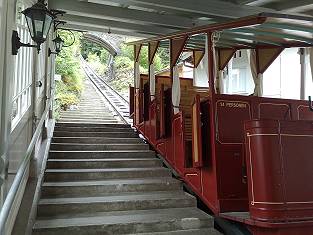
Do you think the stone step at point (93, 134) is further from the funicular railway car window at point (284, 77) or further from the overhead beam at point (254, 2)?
the funicular railway car window at point (284, 77)

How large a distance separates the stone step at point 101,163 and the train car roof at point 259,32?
2.24 m

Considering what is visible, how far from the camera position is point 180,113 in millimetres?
5758

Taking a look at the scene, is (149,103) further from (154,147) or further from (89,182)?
(89,182)

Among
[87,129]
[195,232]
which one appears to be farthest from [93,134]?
[195,232]

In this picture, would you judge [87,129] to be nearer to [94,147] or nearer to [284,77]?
[94,147]

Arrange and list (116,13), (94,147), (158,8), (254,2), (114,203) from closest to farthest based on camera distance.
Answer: (114,203)
(254,2)
(158,8)
(94,147)
(116,13)

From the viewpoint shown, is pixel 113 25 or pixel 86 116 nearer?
pixel 113 25

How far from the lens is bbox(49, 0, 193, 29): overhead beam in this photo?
6.70 m

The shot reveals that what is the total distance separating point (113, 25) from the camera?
808 cm

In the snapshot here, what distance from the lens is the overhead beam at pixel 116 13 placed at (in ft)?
22.0

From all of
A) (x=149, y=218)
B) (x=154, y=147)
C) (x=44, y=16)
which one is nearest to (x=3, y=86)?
(x=44, y=16)

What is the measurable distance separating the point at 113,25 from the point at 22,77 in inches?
169

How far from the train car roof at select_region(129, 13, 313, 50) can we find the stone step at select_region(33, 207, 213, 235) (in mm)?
2564

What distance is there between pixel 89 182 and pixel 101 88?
1159 centimetres
